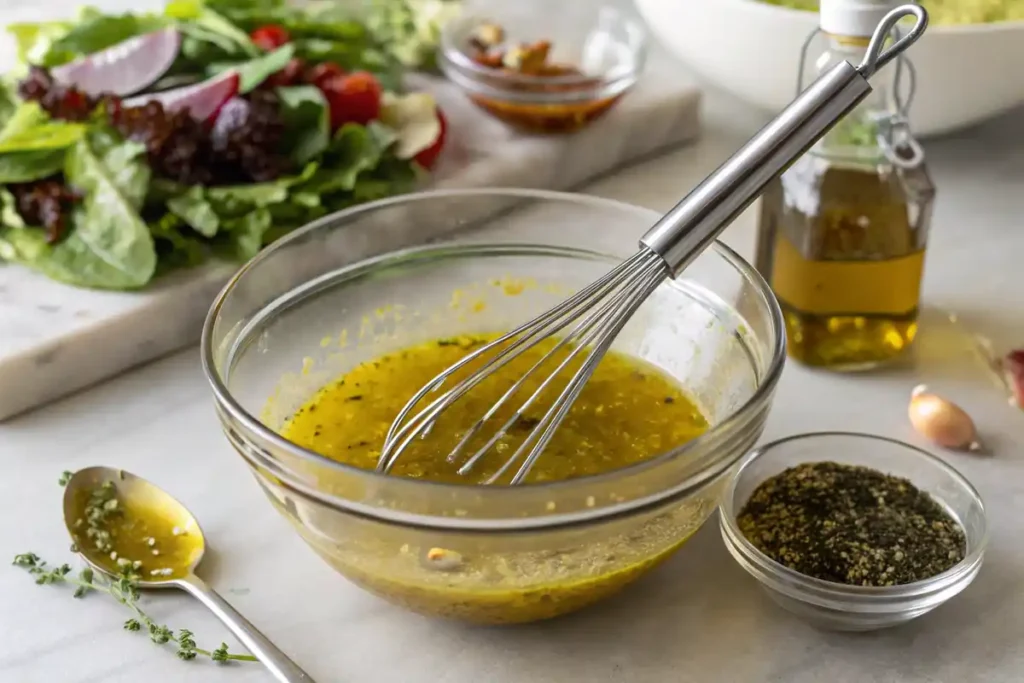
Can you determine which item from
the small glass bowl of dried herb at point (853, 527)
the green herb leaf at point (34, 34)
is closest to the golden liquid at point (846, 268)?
the small glass bowl of dried herb at point (853, 527)

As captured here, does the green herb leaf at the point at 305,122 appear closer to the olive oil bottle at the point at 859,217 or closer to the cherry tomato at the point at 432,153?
the cherry tomato at the point at 432,153

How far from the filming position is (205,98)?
149 cm

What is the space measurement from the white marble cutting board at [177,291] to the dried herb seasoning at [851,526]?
1.43 ft

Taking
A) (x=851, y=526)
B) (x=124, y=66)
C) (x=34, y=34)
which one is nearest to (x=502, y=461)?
(x=851, y=526)

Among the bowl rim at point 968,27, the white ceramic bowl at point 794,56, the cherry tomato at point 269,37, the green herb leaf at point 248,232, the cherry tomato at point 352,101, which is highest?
the bowl rim at point 968,27

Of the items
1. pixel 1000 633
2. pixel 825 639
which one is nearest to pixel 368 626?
pixel 825 639

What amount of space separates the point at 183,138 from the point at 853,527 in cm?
92

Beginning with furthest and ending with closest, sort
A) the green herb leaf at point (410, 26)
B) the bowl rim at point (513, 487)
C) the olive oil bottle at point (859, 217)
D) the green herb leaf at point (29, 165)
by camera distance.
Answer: the green herb leaf at point (410, 26), the green herb leaf at point (29, 165), the olive oil bottle at point (859, 217), the bowl rim at point (513, 487)

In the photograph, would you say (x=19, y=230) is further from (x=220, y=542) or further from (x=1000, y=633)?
(x=1000, y=633)

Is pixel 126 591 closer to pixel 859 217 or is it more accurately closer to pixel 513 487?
pixel 513 487

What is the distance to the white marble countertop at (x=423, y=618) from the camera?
87cm

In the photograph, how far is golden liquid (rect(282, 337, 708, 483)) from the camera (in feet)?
2.99

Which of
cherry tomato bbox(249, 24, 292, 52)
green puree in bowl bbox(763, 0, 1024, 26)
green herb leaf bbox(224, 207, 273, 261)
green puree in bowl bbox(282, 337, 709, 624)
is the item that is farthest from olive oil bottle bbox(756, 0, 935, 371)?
cherry tomato bbox(249, 24, 292, 52)

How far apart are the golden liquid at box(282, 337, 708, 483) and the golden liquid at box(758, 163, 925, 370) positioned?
224 millimetres
